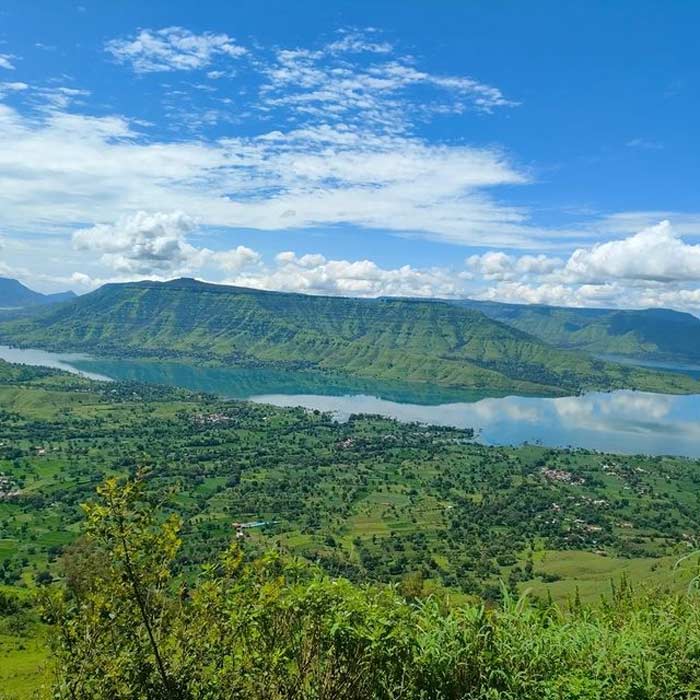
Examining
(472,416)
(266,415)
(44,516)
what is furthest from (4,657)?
(472,416)

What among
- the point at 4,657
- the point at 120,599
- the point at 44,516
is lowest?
the point at 44,516

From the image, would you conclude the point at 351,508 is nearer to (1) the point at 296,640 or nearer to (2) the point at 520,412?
(1) the point at 296,640

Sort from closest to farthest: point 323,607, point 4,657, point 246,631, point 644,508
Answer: point 246,631, point 323,607, point 4,657, point 644,508

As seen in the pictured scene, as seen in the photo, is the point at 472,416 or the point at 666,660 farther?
the point at 472,416

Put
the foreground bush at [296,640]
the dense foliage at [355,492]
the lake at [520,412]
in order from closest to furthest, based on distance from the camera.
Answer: the foreground bush at [296,640], the dense foliage at [355,492], the lake at [520,412]

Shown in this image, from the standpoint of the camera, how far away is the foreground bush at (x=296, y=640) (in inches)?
201

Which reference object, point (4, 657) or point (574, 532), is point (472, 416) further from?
point (4, 657)

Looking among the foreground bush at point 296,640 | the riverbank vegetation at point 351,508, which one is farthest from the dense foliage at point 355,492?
the foreground bush at point 296,640

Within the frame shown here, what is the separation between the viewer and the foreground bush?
5.11m

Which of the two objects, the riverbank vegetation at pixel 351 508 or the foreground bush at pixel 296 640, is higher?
the foreground bush at pixel 296 640

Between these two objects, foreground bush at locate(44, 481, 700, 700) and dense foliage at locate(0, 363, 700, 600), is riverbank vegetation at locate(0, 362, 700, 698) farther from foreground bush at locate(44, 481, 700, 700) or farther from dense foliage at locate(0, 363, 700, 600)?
dense foliage at locate(0, 363, 700, 600)

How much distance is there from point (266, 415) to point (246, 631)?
141292mm

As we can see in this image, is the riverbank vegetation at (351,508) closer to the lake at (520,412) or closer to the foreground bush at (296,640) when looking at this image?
the foreground bush at (296,640)

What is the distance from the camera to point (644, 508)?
89.6 meters
